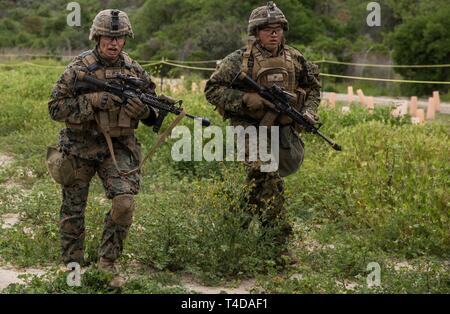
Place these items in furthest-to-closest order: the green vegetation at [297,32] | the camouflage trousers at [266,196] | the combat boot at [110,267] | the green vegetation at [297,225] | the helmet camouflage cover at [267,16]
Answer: the green vegetation at [297,32], the camouflage trousers at [266,196], the helmet camouflage cover at [267,16], the green vegetation at [297,225], the combat boot at [110,267]

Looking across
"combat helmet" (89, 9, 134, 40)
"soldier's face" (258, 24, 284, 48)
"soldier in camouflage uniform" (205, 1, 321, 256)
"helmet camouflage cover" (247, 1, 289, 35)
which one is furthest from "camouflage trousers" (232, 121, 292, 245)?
"combat helmet" (89, 9, 134, 40)

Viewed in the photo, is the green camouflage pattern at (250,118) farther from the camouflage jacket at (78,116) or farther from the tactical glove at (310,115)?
the camouflage jacket at (78,116)

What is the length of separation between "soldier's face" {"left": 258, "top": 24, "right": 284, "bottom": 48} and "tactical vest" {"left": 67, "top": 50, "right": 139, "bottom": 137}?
1052mm

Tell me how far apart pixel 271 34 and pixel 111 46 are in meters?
1.20

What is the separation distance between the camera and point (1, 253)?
632 cm

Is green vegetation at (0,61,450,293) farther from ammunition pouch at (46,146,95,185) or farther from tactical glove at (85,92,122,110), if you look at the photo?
tactical glove at (85,92,122,110)

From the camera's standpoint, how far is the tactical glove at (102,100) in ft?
18.0

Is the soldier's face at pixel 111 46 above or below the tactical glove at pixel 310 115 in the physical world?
above

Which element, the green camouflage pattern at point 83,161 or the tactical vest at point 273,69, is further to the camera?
Answer: the tactical vest at point 273,69

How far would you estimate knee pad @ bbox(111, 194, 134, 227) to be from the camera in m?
5.54

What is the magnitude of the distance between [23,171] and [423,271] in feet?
17.7

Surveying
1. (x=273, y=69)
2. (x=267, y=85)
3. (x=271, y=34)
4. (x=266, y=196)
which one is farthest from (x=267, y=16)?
(x=266, y=196)

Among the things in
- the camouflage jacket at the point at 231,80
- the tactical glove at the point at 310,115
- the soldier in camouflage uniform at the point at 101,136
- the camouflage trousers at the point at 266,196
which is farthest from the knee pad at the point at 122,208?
the tactical glove at the point at 310,115

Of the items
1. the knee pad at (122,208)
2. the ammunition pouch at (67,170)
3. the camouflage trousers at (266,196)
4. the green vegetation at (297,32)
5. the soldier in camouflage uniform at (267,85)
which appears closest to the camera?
the knee pad at (122,208)
